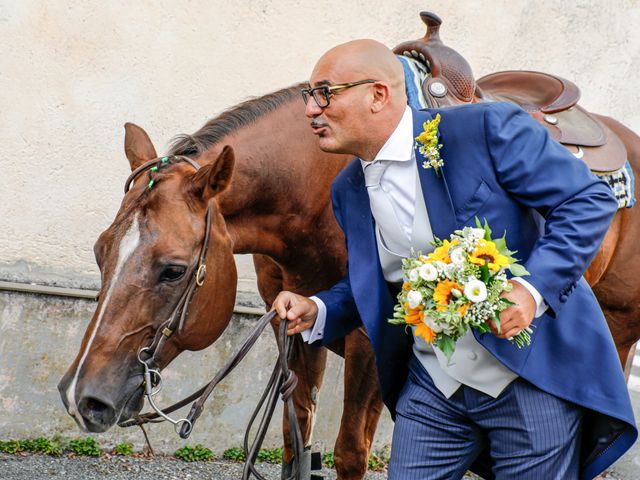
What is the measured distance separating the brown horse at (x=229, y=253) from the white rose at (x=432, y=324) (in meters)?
0.92

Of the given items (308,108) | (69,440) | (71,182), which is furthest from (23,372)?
(308,108)

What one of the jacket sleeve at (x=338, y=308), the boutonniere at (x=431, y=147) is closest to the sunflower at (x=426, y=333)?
the boutonniere at (x=431, y=147)

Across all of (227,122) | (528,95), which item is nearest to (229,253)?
(227,122)

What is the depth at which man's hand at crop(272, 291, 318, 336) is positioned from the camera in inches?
111

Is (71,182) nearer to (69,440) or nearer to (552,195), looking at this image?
(69,440)

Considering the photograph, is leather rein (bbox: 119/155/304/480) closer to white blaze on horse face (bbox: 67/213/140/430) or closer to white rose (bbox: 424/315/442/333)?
white blaze on horse face (bbox: 67/213/140/430)

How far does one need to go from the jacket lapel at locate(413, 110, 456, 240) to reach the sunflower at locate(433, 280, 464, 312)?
27cm

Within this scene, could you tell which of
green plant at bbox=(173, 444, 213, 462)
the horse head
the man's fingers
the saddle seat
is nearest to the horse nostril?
the horse head

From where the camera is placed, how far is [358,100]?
2.62m

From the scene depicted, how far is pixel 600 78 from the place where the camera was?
5.91 m

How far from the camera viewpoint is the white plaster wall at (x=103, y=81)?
191 inches

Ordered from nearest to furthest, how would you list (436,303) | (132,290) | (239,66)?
(436,303), (132,290), (239,66)

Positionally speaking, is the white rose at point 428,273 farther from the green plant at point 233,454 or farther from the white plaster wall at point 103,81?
the green plant at point 233,454

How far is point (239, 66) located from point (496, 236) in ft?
9.81
